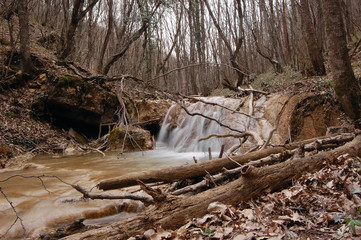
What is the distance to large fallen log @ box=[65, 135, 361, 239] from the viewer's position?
1.93 m

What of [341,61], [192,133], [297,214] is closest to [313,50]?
[341,61]

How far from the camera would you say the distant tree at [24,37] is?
8734 mm

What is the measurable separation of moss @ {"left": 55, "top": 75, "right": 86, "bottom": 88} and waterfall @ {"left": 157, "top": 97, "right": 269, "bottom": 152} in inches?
174

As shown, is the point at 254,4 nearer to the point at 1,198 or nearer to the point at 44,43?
the point at 44,43

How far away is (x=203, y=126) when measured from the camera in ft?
29.8

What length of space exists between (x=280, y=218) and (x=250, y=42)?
27.3 metres

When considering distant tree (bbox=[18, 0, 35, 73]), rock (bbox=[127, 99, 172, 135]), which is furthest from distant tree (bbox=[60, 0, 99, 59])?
rock (bbox=[127, 99, 172, 135])

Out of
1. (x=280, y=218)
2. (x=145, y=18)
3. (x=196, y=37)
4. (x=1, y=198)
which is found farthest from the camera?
(x=196, y=37)

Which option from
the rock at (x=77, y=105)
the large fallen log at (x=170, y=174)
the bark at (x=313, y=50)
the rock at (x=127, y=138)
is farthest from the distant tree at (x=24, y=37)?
the bark at (x=313, y=50)

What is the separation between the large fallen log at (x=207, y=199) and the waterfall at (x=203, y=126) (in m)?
4.03

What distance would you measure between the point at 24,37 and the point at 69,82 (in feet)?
7.86

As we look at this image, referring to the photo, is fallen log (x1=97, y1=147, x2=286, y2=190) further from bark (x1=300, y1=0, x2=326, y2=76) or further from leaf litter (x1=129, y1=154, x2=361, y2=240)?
bark (x1=300, y1=0, x2=326, y2=76)

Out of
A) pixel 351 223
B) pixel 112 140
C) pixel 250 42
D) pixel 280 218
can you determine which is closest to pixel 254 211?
pixel 280 218

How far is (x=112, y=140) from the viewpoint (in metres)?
9.14
